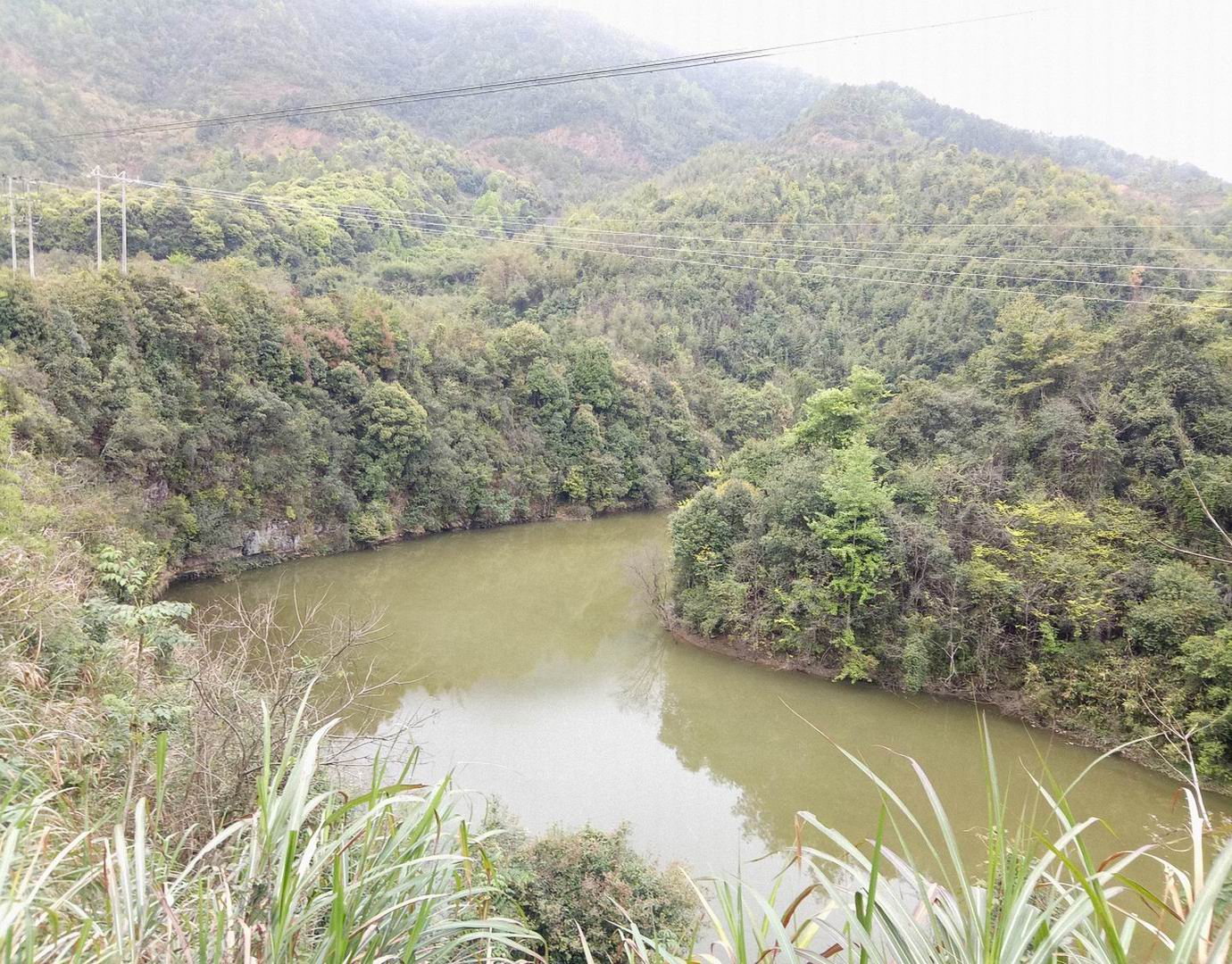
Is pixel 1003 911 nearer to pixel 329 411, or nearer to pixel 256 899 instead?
pixel 256 899

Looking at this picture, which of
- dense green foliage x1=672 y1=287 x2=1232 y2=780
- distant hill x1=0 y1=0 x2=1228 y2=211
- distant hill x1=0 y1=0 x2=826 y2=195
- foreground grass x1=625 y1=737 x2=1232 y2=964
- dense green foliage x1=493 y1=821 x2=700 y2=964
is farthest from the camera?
distant hill x1=0 y1=0 x2=826 y2=195

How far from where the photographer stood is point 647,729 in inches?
354

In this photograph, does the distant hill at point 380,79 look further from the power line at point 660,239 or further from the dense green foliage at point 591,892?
the dense green foliage at point 591,892

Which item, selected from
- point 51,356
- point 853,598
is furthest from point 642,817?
point 51,356

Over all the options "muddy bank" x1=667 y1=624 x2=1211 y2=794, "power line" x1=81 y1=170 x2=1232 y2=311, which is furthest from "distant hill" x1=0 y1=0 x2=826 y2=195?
"muddy bank" x1=667 y1=624 x2=1211 y2=794

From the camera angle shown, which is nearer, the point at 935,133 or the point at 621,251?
the point at 621,251

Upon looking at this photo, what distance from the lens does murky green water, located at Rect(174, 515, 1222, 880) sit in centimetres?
720

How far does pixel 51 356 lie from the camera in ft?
36.1

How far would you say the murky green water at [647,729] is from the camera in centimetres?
720

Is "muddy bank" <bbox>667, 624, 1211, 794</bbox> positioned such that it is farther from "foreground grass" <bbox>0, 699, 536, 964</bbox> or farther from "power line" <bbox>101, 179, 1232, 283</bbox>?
"power line" <bbox>101, 179, 1232, 283</bbox>

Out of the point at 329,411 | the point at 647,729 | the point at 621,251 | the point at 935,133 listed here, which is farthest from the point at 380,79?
the point at 647,729

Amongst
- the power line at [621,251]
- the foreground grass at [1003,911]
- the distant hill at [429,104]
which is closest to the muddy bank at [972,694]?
the foreground grass at [1003,911]

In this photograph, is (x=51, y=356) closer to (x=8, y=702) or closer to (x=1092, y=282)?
(x=8, y=702)

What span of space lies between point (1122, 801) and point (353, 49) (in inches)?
2220
